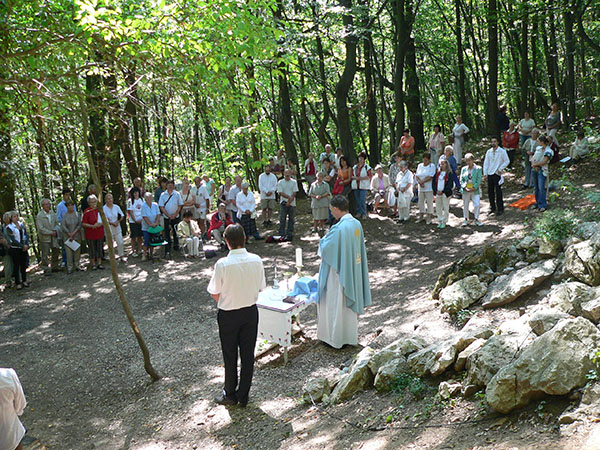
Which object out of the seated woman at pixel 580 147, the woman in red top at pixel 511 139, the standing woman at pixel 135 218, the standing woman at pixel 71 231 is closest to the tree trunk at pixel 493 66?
the woman in red top at pixel 511 139

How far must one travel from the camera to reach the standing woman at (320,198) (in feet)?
47.4

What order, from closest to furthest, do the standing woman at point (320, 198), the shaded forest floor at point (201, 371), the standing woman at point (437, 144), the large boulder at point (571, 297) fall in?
the shaded forest floor at point (201, 371)
the large boulder at point (571, 297)
the standing woman at point (320, 198)
the standing woman at point (437, 144)

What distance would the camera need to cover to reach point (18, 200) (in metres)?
21.3

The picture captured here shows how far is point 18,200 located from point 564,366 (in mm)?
21838

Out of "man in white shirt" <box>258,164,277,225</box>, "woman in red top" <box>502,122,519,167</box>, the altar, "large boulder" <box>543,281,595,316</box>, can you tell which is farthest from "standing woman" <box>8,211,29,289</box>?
"woman in red top" <box>502,122,519,167</box>

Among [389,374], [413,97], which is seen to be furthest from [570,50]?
[389,374]

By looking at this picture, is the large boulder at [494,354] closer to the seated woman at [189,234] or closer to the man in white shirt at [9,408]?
the man in white shirt at [9,408]

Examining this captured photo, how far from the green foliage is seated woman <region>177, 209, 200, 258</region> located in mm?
8125

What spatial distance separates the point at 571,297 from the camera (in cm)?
550

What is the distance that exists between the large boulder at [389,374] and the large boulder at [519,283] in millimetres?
2141

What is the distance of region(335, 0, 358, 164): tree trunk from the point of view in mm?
13867

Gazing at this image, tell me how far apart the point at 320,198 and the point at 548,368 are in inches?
427

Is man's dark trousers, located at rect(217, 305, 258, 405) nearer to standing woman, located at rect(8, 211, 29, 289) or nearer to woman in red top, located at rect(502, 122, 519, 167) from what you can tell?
standing woman, located at rect(8, 211, 29, 289)

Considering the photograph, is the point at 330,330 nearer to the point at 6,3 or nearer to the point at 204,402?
the point at 204,402
